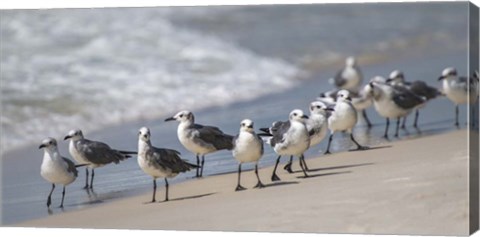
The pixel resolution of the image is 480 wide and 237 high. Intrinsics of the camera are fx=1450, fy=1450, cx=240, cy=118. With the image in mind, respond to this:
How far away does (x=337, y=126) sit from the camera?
32.4ft

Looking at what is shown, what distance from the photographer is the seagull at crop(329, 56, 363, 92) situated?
31.9ft

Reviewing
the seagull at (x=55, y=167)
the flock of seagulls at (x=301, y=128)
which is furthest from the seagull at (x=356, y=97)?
the seagull at (x=55, y=167)

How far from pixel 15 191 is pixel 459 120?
3.25m

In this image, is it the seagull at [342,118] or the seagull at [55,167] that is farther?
the seagull at [55,167]

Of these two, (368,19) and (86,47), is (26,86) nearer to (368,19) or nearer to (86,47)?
(86,47)

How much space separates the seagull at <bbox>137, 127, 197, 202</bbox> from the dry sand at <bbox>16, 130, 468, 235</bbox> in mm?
112

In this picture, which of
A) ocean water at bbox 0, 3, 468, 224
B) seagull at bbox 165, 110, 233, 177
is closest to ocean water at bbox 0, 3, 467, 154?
ocean water at bbox 0, 3, 468, 224

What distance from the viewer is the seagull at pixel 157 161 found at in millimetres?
9953

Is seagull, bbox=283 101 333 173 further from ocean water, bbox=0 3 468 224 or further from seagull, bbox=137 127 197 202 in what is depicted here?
seagull, bbox=137 127 197 202

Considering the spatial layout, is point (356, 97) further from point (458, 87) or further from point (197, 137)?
point (197, 137)

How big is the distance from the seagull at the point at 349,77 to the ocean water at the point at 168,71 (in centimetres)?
5

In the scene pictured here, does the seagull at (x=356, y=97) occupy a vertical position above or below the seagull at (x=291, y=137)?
above

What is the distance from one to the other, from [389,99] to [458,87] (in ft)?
2.25

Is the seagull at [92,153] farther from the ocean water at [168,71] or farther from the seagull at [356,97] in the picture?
the seagull at [356,97]
